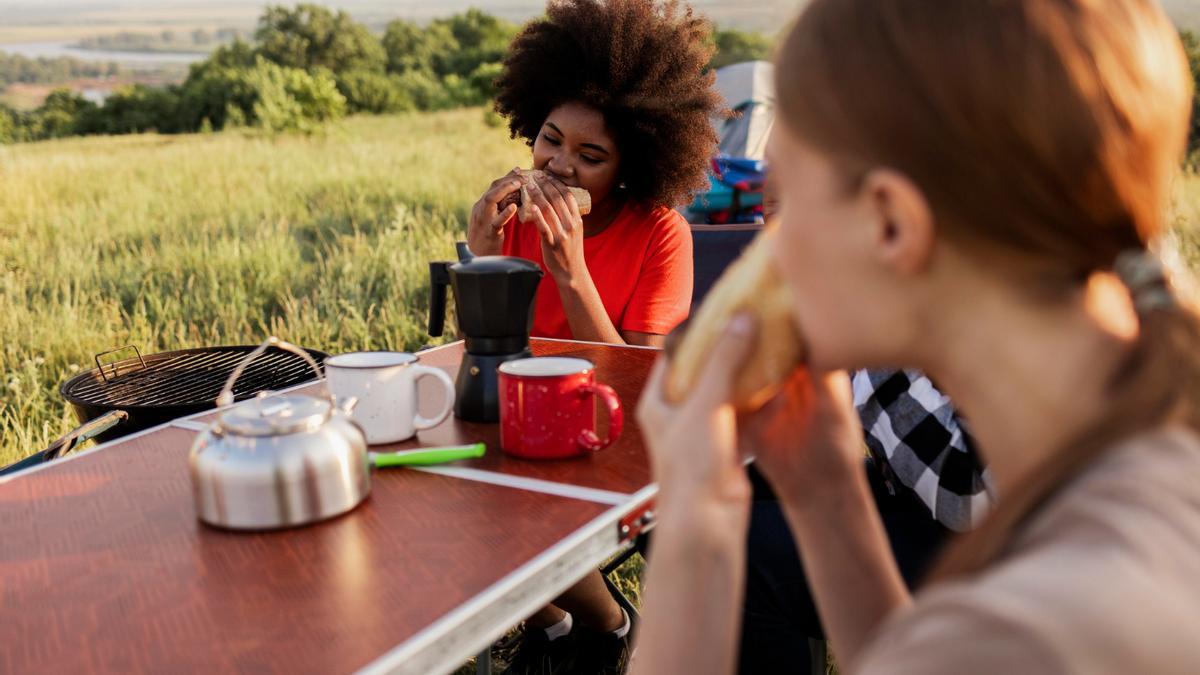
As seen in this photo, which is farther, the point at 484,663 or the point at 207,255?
the point at 207,255

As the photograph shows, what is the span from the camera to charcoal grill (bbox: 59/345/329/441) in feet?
7.86

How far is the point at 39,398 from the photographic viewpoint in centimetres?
446

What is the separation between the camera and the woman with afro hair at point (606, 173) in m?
3.01

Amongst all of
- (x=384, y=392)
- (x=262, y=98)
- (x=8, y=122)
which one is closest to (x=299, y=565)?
(x=384, y=392)

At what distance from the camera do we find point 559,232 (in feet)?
9.81

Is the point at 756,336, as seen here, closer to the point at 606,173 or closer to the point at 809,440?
the point at 809,440

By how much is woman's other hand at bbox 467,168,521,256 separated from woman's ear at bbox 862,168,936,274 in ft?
7.05

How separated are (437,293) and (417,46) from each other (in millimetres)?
56179

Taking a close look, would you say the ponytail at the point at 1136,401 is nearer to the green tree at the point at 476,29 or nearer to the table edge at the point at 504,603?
the table edge at the point at 504,603

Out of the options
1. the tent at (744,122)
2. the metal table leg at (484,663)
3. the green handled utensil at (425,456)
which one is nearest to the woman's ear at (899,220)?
the green handled utensil at (425,456)

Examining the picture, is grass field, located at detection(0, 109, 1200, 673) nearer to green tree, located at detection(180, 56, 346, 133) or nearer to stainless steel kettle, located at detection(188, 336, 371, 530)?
stainless steel kettle, located at detection(188, 336, 371, 530)

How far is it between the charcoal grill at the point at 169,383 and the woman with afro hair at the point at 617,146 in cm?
73

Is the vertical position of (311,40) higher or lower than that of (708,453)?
higher

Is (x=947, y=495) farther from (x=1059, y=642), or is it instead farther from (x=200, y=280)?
(x=200, y=280)
